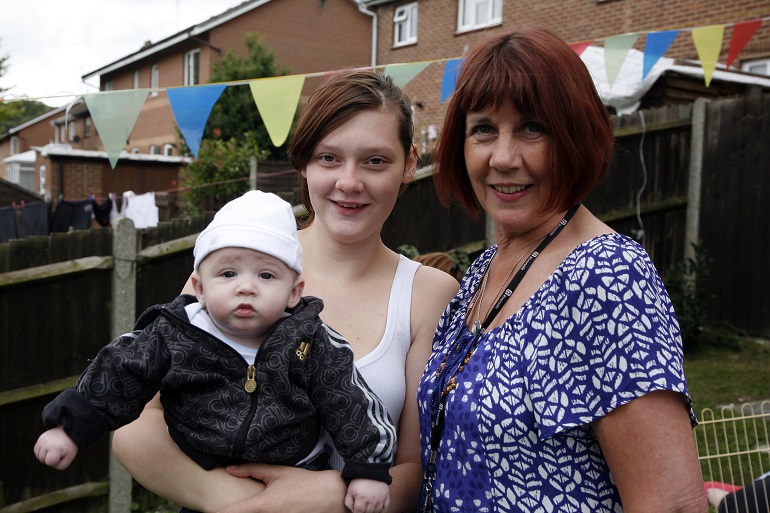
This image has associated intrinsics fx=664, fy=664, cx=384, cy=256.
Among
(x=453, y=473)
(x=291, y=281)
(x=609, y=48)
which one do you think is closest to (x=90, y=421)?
(x=291, y=281)

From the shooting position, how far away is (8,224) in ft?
40.2

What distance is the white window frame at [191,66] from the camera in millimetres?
22766

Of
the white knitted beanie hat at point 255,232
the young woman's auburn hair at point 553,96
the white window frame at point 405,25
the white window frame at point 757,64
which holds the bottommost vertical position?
the white knitted beanie hat at point 255,232

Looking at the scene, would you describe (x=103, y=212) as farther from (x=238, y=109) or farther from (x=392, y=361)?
(x=392, y=361)

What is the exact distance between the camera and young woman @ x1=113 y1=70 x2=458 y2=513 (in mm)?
1746

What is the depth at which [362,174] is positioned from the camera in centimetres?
197

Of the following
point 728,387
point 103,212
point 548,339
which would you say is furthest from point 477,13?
point 548,339

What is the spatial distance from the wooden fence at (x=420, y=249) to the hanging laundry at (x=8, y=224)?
20.6 feet

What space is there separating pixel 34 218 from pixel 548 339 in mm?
13661

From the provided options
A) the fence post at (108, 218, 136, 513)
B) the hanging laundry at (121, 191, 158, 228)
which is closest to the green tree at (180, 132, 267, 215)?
the hanging laundry at (121, 191, 158, 228)

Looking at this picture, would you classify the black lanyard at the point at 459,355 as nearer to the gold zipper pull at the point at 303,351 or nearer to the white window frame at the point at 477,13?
the gold zipper pull at the point at 303,351

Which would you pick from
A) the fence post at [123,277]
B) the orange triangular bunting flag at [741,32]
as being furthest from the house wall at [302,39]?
the fence post at [123,277]

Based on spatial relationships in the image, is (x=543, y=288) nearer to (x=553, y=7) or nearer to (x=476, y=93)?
(x=476, y=93)

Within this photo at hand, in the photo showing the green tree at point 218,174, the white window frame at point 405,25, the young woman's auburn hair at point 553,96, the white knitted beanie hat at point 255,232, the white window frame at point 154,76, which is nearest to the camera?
the young woman's auburn hair at point 553,96
